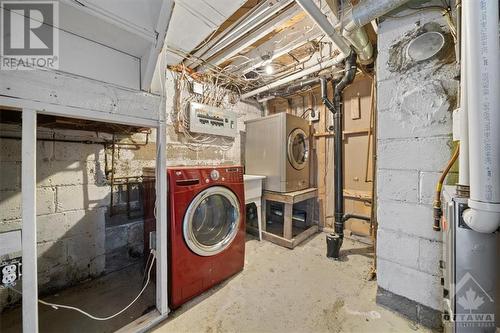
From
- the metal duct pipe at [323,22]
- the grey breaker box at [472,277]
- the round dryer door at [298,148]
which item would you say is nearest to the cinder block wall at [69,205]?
the round dryer door at [298,148]

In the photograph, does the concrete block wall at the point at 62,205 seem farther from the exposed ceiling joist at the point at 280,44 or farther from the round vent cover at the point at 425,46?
the round vent cover at the point at 425,46

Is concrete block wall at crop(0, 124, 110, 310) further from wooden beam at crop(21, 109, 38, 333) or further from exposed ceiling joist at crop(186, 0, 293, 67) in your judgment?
exposed ceiling joist at crop(186, 0, 293, 67)

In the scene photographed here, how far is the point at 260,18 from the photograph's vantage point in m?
1.50

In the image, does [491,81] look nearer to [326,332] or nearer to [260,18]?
[260,18]

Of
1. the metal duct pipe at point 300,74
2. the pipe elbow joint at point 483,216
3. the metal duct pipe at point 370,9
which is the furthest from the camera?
the metal duct pipe at point 300,74

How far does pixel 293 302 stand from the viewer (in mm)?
1496

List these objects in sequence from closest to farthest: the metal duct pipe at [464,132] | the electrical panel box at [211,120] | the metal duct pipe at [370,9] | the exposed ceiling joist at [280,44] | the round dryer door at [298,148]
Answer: the metal duct pipe at [464,132] < the metal duct pipe at [370,9] < the exposed ceiling joist at [280,44] < the electrical panel box at [211,120] < the round dryer door at [298,148]

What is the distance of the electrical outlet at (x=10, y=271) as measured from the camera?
2.58ft

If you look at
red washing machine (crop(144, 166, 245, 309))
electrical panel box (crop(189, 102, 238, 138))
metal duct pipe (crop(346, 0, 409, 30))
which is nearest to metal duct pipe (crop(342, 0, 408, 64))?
metal duct pipe (crop(346, 0, 409, 30))

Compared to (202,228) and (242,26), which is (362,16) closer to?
(242,26)

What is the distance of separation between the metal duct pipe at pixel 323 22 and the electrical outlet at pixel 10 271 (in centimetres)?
192

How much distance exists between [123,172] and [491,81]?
2547 millimetres

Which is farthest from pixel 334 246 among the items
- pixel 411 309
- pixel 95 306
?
pixel 95 306

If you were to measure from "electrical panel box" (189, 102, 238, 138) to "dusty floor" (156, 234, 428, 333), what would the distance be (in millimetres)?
1622
